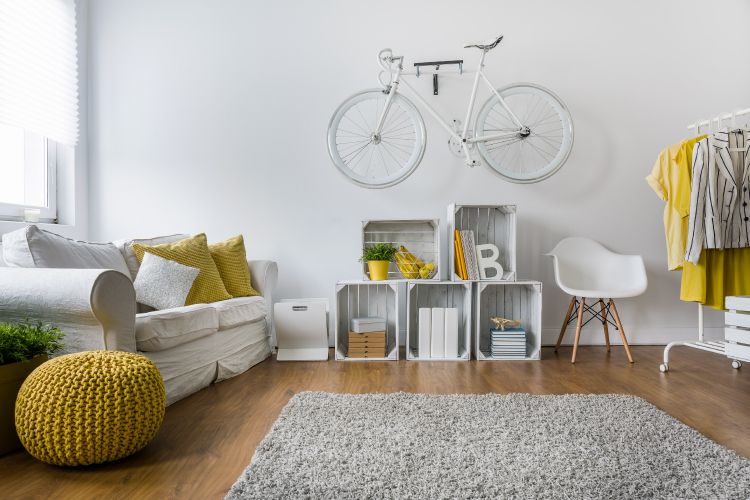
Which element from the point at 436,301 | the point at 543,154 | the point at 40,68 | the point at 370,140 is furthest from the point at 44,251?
the point at 543,154

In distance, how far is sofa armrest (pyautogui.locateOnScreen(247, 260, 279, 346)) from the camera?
122 inches

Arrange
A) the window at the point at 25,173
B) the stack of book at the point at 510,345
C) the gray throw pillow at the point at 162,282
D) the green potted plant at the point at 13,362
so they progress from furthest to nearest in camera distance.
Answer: the stack of book at the point at 510,345 → the window at the point at 25,173 → the gray throw pillow at the point at 162,282 → the green potted plant at the point at 13,362

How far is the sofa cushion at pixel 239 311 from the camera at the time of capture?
8.13 ft

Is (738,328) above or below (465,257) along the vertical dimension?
below

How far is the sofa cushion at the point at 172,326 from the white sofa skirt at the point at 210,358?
5 centimetres

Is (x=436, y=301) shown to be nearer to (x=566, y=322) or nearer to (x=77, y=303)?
(x=566, y=322)

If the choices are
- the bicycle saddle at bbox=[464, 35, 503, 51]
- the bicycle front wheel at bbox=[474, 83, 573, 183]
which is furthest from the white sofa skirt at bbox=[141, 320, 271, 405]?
the bicycle saddle at bbox=[464, 35, 503, 51]

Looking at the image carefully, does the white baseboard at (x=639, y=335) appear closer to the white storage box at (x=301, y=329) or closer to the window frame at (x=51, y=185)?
the white storage box at (x=301, y=329)

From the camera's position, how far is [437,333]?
9.73 ft

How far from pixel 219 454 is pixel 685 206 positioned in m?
2.59

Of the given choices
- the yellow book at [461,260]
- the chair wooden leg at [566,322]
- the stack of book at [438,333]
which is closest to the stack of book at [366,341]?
the stack of book at [438,333]

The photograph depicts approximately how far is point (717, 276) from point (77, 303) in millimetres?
3013

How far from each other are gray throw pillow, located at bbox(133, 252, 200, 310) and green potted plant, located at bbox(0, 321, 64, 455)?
2.46 ft

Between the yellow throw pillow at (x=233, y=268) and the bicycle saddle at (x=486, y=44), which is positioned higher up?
the bicycle saddle at (x=486, y=44)
